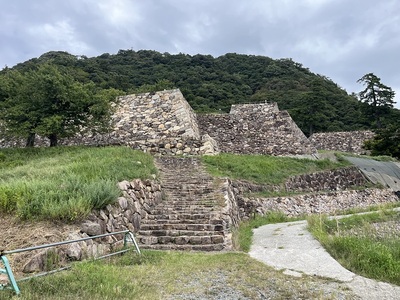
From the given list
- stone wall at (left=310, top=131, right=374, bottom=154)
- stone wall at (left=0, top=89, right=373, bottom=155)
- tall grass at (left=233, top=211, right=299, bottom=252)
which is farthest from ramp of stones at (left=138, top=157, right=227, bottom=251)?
stone wall at (left=310, top=131, right=374, bottom=154)

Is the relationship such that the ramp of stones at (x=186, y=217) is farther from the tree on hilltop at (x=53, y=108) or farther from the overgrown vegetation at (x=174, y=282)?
the tree on hilltop at (x=53, y=108)

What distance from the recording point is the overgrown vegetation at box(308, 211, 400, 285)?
6066 millimetres

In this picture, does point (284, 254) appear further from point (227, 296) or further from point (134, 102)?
point (134, 102)

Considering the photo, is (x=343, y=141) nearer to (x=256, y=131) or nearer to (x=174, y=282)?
(x=256, y=131)

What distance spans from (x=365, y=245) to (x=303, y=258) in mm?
1333

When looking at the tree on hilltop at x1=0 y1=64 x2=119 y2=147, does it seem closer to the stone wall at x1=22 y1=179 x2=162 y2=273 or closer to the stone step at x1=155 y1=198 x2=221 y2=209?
the stone wall at x1=22 y1=179 x2=162 y2=273

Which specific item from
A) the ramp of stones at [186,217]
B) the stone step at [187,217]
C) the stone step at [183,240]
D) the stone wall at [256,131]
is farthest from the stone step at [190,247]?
the stone wall at [256,131]

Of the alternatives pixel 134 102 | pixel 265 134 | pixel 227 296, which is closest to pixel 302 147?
pixel 265 134

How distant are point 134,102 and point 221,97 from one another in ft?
80.5

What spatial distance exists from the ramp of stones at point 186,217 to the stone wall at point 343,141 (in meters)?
22.1

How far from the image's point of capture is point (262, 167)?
16.7 m

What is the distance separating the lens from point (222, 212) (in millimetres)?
9414

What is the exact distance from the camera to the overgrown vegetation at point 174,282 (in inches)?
154

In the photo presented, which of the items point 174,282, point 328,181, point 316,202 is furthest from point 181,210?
point 328,181
